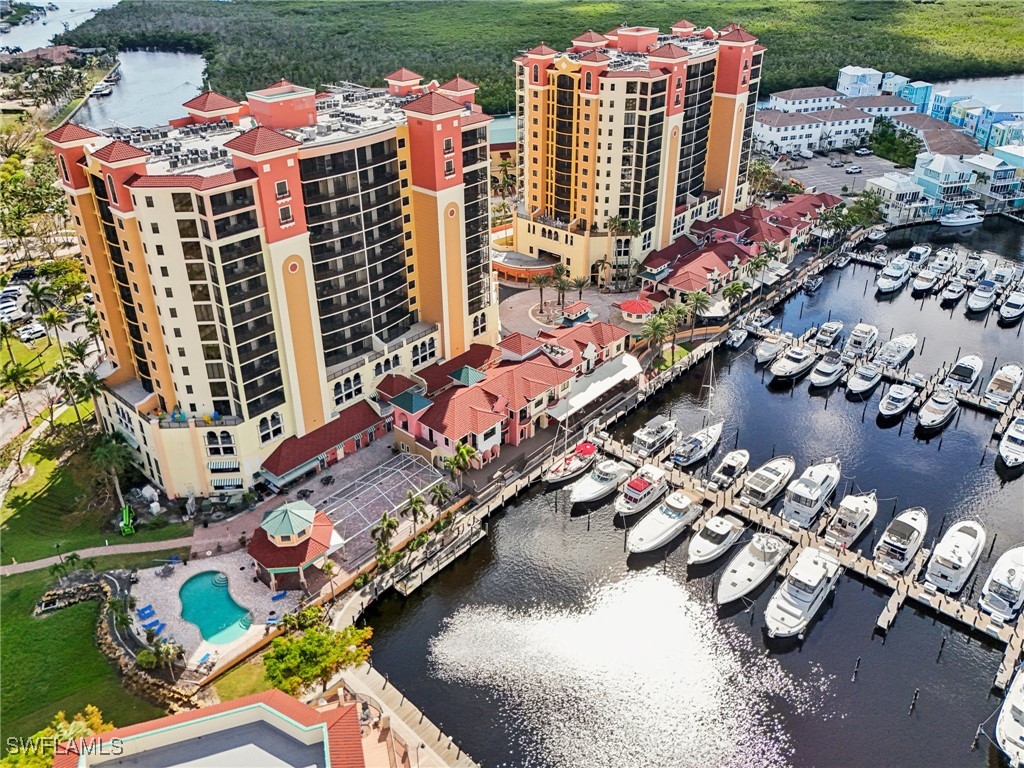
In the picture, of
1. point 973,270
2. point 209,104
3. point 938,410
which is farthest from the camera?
point 973,270

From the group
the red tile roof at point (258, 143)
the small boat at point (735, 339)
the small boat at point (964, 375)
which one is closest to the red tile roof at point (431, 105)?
the red tile roof at point (258, 143)

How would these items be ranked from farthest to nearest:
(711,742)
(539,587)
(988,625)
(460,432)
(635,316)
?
(635,316) < (460,432) < (539,587) < (988,625) < (711,742)

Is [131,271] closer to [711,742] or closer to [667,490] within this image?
[667,490]

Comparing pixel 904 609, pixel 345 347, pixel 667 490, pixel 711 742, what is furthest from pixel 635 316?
pixel 711 742

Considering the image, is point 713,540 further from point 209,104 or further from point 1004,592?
point 209,104

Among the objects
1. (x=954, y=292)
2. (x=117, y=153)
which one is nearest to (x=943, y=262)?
(x=954, y=292)
